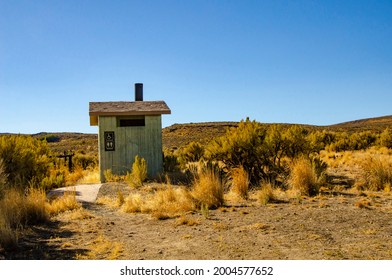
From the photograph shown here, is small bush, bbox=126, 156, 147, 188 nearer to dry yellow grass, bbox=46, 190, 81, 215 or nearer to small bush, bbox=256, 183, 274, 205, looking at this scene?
dry yellow grass, bbox=46, 190, 81, 215

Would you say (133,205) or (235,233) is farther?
(133,205)

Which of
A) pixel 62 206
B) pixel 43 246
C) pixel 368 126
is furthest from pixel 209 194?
pixel 368 126

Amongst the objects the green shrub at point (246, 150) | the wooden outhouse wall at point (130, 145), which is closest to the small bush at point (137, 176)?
the wooden outhouse wall at point (130, 145)

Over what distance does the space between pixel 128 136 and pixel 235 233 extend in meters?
10.1

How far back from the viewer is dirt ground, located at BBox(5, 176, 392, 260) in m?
5.45

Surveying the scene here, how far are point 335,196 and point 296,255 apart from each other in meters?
4.76

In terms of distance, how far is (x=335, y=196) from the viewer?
374 inches

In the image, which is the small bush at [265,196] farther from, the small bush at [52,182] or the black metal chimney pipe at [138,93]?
the black metal chimney pipe at [138,93]

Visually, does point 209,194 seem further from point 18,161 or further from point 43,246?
point 18,161

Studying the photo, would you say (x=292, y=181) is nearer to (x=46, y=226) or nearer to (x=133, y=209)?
(x=133, y=209)

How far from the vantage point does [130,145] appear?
1590 cm
